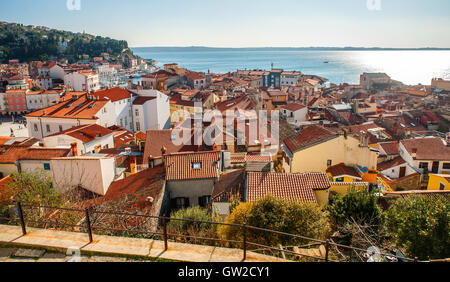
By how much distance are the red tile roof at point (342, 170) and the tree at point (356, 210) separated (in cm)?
552

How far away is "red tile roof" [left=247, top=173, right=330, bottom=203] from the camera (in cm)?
934

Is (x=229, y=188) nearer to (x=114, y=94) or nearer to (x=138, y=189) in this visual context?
(x=138, y=189)

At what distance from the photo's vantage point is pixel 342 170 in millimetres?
14500

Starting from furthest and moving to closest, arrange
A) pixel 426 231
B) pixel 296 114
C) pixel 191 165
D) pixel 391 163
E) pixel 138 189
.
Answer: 1. pixel 296 114
2. pixel 391 163
3. pixel 191 165
4. pixel 138 189
5. pixel 426 231

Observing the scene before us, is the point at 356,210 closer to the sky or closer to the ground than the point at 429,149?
closer to the sky

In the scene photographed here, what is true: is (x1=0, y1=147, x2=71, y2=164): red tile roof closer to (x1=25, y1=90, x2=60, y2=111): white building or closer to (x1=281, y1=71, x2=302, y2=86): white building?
(x1=25, y1=90, x2=60, y2=111): white building

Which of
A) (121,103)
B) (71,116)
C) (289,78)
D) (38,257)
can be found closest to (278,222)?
(38,257)

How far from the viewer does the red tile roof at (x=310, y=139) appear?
14839mm

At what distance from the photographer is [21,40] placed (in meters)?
112

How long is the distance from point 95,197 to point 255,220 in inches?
249

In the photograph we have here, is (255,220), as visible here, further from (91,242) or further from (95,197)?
(95,197)

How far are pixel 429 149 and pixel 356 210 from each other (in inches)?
544

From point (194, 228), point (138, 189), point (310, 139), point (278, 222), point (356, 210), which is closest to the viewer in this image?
point (278, 222)

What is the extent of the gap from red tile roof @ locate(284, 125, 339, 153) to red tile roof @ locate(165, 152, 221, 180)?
449cm
